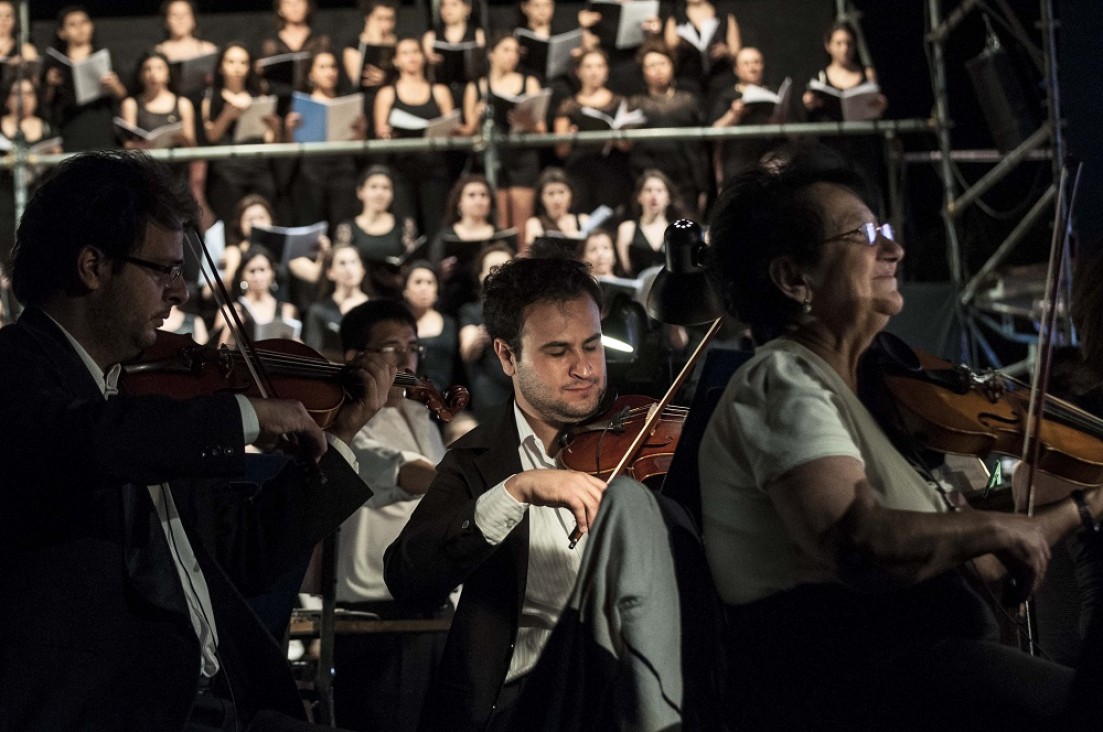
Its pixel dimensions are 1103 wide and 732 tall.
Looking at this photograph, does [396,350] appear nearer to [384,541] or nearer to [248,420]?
[384,541]

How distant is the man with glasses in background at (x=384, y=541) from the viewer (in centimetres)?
343

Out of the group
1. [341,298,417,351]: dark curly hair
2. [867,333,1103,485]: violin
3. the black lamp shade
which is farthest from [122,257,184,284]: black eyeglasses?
[341,298,417,351]: dark curly hair

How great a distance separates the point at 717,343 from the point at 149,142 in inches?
121

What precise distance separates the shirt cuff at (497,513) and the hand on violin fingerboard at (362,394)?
0.47 meters

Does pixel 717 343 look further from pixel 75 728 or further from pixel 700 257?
pixel 75 728

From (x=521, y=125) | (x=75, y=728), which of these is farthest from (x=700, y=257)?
(x=521, y=125)

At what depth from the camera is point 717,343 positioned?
6.05 metres

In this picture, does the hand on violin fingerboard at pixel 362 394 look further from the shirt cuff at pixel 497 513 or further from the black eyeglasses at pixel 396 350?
the black eyeglasses at pixel 396 350

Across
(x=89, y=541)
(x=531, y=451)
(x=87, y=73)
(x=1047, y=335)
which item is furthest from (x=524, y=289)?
(x=87, y=73)

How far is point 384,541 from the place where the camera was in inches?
159

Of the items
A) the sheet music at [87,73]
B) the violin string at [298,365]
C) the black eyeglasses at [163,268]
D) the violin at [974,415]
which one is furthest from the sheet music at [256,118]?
the violin at [974,415]

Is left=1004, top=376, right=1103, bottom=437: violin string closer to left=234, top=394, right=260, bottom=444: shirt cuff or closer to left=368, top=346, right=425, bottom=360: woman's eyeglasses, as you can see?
left=234, top=394, right=260, bottom=444: shirt cuff

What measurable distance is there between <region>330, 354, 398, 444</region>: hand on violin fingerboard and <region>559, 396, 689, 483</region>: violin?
1.34 ft

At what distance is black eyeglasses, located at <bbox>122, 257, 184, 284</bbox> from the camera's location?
2400mm
